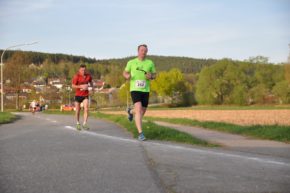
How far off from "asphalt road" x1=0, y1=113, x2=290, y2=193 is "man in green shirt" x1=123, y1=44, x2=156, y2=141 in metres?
2.19

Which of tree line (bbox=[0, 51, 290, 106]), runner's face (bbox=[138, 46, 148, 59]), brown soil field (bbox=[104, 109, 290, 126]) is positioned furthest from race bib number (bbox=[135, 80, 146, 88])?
tree line (bbox=[0, 51, 290, 106])

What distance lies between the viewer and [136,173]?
4891 mm

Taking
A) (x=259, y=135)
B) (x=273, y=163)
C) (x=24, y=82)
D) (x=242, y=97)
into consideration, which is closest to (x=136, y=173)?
(x=273, y=163)

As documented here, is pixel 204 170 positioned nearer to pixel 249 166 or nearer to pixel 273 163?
pixel 249 166

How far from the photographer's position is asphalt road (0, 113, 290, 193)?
13.9 ft

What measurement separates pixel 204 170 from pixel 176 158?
0.99 meters

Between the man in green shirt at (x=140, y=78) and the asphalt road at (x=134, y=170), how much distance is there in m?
2.19

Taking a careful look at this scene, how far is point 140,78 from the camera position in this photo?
9578 mm

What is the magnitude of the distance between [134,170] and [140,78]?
4.64 metres

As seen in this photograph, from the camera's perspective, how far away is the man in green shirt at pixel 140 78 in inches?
373

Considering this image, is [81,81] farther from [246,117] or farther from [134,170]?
[246,117]

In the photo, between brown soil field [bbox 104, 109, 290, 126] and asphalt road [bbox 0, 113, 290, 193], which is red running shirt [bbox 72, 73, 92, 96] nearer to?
asphalt road [bbox 0, 113, 290, 193]

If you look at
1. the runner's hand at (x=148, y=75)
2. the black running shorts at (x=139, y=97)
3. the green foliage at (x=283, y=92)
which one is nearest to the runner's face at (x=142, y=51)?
the runner's hand at (x=148, y=75)

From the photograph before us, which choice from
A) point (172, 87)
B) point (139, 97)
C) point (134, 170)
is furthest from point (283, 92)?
point (134, 170)
